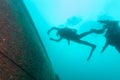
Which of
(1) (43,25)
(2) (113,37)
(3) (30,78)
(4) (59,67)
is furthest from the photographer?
(4) (59,67)

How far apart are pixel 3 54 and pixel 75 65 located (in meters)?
56.7

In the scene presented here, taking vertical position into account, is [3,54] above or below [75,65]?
below

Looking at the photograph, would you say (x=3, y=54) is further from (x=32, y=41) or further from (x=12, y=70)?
(x=32, y=41)

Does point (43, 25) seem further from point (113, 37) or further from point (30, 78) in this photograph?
point (30, 78)

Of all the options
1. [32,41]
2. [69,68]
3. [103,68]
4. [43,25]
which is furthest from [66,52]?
[32,41]

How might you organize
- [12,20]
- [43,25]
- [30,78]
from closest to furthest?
[30,78]
[12,20]
[43,25]

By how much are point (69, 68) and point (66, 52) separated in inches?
169

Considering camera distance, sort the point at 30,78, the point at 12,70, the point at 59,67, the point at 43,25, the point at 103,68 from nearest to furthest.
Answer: the point at 12,70
the point at 30,78
the point at 43,25
the point at 59,67
the point at 103,68

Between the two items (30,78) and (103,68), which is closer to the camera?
(30,78)

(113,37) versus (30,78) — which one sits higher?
(113,37)

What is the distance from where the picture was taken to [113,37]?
8.93 m

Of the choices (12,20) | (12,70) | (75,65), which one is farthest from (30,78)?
(75,65)

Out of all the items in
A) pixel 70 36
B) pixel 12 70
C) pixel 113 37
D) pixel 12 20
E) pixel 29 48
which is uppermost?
pixel 113 37

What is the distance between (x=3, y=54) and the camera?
4.69 meters
